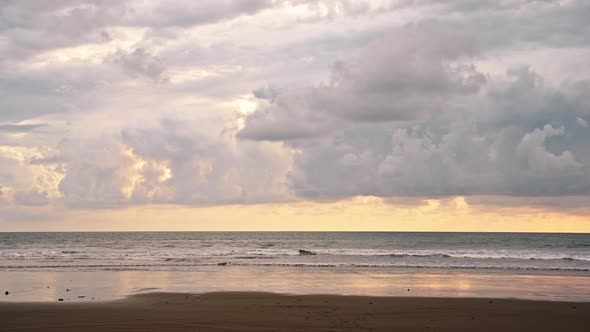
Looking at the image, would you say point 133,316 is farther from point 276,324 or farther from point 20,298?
point 20,298

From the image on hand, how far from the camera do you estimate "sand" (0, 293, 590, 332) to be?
14901 millimetres

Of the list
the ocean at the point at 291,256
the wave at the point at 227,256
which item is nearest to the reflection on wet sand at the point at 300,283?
the ocean at the point at 291,256

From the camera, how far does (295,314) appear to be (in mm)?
16688

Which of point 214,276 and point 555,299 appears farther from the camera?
point 214,276

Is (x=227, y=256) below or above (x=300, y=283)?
above

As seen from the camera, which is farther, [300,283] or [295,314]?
[300,283]

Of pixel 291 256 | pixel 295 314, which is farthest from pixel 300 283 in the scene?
pixel 291 256

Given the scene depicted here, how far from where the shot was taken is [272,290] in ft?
75.8

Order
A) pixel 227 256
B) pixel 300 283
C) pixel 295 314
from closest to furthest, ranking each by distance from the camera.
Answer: pixel 295 314 < pixel 300 283 < pixel 227 256

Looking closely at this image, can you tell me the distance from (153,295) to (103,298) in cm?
186

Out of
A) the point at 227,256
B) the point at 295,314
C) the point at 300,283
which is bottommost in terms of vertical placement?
the point at 295,314

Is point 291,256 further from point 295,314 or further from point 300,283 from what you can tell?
point 295,314

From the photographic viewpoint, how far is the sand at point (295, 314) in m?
14.9

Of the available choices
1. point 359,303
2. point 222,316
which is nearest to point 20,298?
point 222,316
